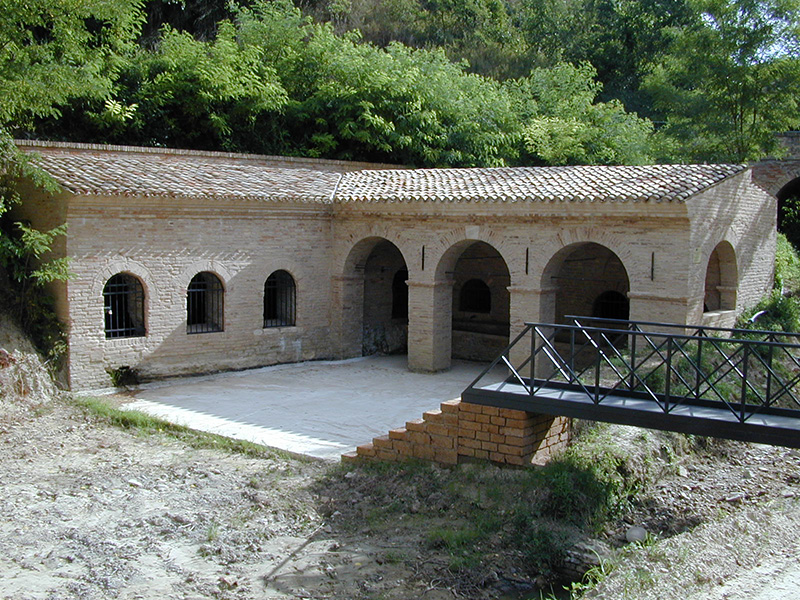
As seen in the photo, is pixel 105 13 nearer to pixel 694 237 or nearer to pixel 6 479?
pixel 6 479

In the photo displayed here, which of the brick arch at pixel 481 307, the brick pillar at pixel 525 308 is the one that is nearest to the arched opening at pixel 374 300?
the brick arch at pixel 481 307

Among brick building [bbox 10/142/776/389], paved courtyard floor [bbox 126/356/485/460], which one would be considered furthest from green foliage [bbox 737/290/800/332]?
paved courtyard floor [bbox 126/356/485/460]

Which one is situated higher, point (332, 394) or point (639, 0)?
point (639, 0)

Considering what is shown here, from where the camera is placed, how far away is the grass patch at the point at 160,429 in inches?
454

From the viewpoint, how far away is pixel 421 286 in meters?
17.2

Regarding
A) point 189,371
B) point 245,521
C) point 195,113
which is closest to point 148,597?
point 245,521

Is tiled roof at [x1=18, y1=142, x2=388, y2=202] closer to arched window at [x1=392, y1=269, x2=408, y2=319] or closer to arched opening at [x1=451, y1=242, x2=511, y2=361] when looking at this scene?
arched window at [x1=392, y1=269, x2=408, y2=319]

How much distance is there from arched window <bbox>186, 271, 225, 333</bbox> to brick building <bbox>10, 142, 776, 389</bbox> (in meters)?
0.04

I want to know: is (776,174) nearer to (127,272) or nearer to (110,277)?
(127,272)

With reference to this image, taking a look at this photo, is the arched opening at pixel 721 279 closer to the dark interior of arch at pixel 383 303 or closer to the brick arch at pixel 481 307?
the brick arch at pixel 481 307

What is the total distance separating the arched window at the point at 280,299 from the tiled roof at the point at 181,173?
1.77 meters

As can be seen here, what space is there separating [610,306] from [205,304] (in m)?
8.77

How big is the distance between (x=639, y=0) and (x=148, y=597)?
3345cm

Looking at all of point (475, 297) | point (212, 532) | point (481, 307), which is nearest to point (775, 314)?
point (481, 307)
